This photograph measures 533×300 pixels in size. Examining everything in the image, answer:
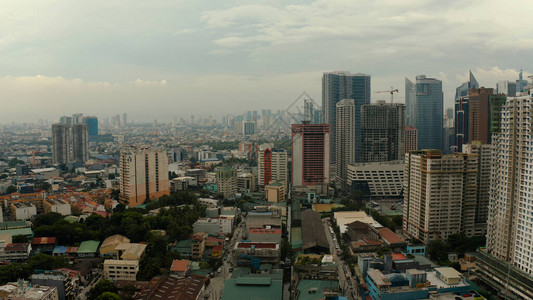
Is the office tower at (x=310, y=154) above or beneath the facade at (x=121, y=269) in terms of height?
above

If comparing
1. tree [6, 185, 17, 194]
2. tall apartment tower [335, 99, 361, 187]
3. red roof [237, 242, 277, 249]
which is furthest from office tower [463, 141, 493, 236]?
tree [6, 185, 17, 194]

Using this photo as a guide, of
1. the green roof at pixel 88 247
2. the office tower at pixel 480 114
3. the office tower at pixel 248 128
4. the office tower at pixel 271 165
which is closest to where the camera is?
the green roof at pixel 88 247

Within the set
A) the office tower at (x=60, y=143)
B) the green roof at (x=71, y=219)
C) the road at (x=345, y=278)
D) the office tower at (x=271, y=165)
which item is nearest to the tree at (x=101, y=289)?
the road at (x=345, y=278)

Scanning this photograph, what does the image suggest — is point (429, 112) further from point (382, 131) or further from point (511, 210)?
point (511, 210)

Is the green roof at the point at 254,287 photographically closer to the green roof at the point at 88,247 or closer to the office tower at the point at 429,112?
the green roof at the point at 88,247

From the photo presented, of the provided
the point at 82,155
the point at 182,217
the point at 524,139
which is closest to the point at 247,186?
the point at 182,217

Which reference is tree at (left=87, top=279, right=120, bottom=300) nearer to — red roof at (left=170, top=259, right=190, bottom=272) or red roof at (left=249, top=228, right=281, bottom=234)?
red roof at (left=170, top=259, right=190, bottom=272)

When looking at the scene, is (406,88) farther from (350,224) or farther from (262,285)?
(262,285)
